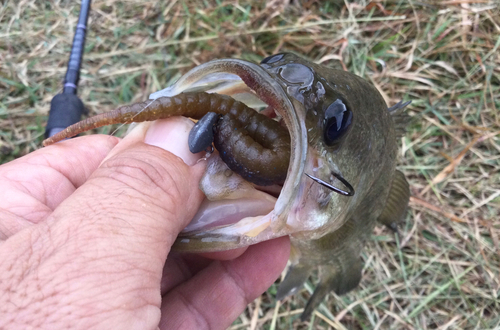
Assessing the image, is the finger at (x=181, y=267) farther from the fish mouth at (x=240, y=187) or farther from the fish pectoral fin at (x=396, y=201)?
the fish pectoral fin at (x=396, y=201)

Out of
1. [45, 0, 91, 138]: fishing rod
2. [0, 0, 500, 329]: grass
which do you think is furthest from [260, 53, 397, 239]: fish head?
[0, 0, 500, 329]: grass

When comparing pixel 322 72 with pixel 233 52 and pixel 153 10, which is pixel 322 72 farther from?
pixel 153 10

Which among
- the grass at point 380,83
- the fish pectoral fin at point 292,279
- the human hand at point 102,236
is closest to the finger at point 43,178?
the human hand at point 102,236

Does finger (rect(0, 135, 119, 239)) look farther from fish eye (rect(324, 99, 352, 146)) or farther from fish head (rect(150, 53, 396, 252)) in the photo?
fish eye (rect(324, 99, 352, 146))

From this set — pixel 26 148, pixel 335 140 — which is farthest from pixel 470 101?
pixel 26 148

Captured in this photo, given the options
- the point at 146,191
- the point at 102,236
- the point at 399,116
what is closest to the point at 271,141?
the point at 146,191

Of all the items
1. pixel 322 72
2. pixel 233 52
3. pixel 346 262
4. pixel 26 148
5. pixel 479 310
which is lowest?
pixel 479 310
